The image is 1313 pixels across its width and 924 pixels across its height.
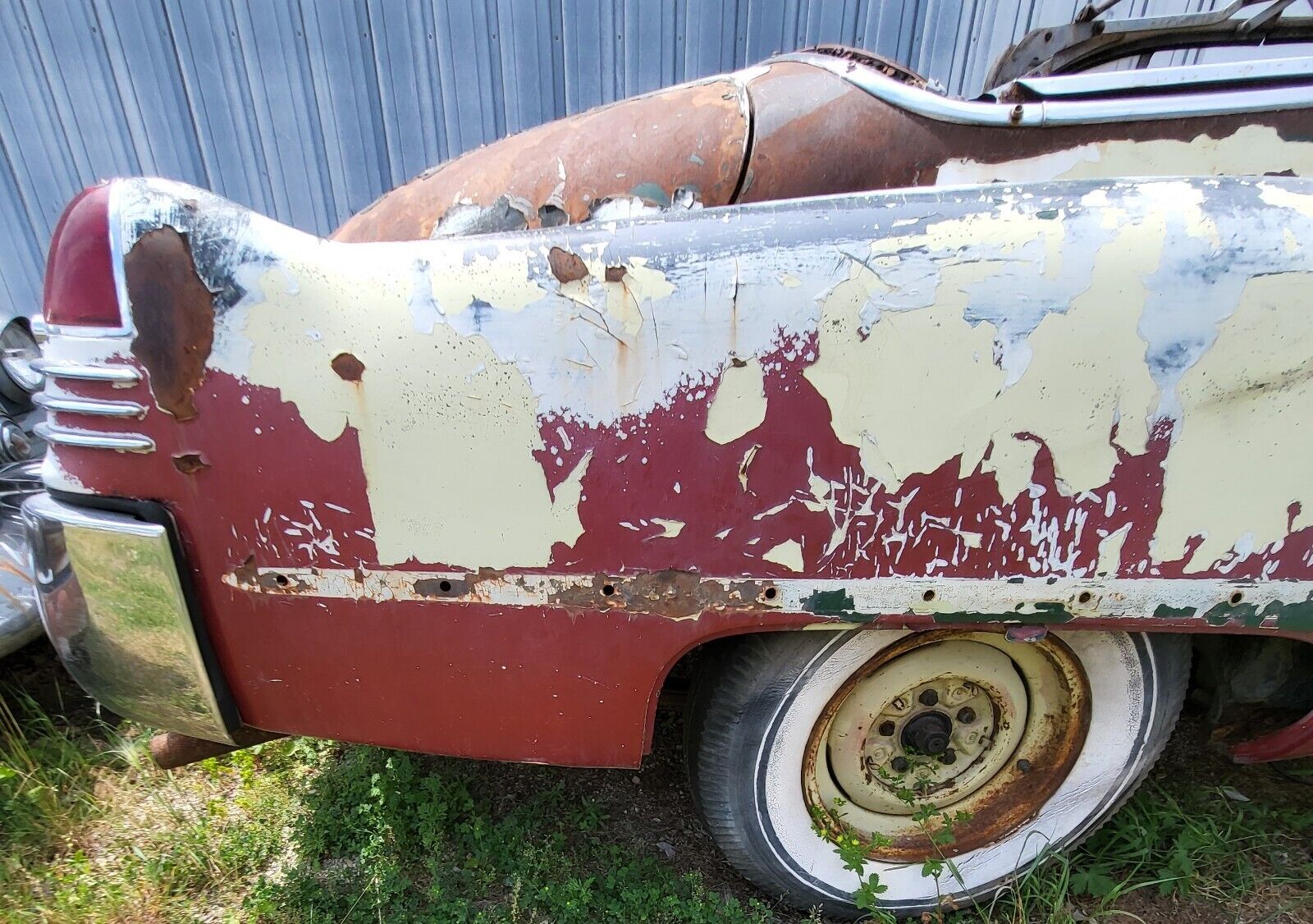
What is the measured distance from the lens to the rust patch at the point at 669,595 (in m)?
1.33

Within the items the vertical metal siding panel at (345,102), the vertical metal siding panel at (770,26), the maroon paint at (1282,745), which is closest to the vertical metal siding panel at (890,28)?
the vertical metal siding panel at (770,26)

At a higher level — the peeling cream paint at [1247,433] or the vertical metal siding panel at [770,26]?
the vertical metal siding panel at [770,26]

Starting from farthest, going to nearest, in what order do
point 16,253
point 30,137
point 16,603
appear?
point 16,253 → point 30,137 → point 16,603

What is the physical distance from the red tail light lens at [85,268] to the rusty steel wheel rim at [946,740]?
1465 mm

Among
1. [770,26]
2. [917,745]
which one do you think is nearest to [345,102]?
[770,26]

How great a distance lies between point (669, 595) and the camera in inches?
52.8

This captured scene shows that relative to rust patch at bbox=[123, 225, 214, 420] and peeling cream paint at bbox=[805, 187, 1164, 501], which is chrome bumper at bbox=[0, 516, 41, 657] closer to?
rust patch at bbox=[123, 225, 214, 420]

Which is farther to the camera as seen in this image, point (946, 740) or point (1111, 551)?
point (946, 740)

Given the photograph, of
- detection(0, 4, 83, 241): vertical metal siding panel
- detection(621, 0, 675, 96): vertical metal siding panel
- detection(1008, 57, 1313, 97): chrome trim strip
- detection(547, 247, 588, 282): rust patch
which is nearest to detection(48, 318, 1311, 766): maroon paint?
detection(547, 247, 588, 282): rust patch

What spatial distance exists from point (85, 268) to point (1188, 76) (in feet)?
6.52

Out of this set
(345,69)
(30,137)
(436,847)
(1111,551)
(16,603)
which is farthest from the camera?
(30,137)

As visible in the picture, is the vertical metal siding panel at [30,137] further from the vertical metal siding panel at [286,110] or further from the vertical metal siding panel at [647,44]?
the vertical metal siding panel at [647,44]

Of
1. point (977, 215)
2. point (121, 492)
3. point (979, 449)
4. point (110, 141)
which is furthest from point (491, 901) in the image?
point (110, 141)

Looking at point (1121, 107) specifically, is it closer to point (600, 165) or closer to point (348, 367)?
point (600, 165)
